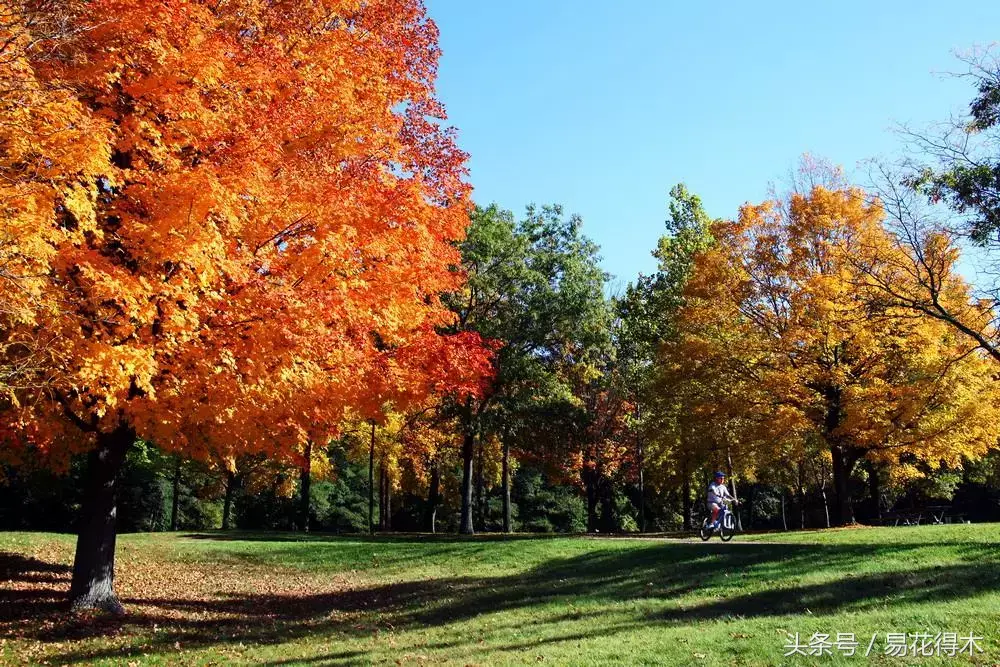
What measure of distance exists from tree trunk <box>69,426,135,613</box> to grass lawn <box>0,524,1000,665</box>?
48 centimetres

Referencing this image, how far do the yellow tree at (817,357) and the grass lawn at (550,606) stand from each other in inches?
191

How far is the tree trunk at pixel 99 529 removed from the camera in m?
11.9

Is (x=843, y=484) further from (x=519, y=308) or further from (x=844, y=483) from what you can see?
(x=519, y=308)

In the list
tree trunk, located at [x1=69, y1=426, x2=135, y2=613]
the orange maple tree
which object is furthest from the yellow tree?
tree trunk, located at [x1=69, y1=426, x2=135, y2=613]

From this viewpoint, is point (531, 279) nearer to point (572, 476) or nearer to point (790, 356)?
point (790, 356)

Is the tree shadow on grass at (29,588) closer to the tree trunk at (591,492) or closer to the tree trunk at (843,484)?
the tree trunk at (843,484)

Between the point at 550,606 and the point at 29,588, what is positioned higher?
the point at 29,588

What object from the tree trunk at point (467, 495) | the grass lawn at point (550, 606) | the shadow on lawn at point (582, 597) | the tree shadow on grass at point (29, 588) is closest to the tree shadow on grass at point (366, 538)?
the tree trunk at point (467, 495)

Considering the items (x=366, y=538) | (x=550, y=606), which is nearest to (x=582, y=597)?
(x=550, y=606)

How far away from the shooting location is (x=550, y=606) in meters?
12.1

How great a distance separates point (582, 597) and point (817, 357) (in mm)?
14033

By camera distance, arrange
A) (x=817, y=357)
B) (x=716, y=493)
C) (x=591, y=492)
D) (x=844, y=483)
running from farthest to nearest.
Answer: (x=591, y=492), (x=844, y=483), (x=817, y=357), (x=716, y=493)

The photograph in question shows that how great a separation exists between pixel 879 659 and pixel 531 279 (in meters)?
23.6

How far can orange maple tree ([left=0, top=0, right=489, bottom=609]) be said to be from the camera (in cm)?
779
